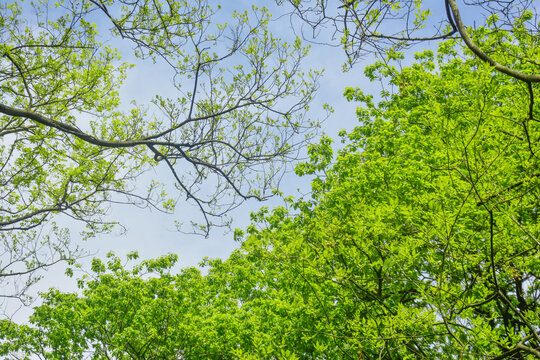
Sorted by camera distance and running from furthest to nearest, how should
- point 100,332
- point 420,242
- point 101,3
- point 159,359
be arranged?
point 100,332 < point 159,359 < point 101,3 < point 420,242

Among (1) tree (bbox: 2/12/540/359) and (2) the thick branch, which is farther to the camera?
(1) tree (bbox: 2/12/540/359)

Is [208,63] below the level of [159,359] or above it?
above

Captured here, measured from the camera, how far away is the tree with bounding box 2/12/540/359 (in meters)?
4.29

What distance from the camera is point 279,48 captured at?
9.27 m

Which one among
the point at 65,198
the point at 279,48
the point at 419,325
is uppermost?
the point at 279,48

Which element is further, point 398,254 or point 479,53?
point 398,254

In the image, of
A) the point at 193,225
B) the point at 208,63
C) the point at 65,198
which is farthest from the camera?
the point at 65,198

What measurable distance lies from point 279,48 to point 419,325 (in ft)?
22.0

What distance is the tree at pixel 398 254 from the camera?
429cm

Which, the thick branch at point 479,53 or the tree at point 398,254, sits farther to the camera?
the tree at point 398,254

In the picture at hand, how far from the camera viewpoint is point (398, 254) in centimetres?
520

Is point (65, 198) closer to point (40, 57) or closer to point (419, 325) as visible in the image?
point (40, 57)

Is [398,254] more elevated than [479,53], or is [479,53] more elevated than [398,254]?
[479,53]

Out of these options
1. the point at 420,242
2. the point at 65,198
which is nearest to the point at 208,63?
the point at 65,198
